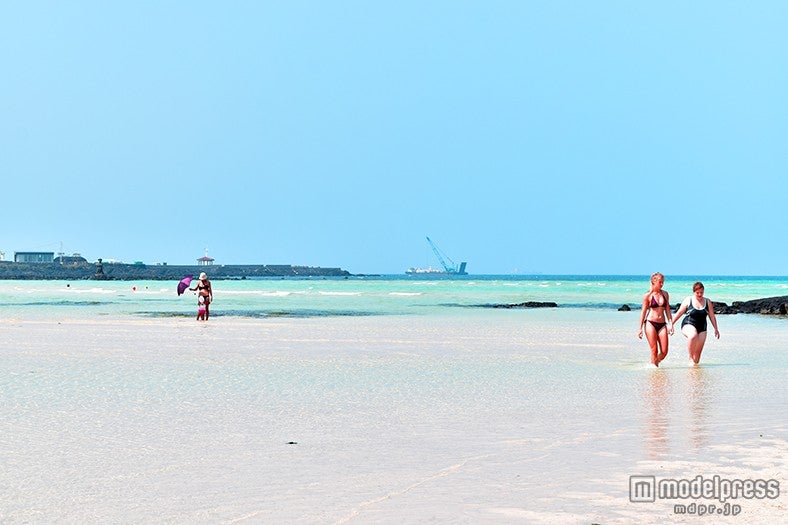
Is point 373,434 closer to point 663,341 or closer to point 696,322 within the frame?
point 663,341

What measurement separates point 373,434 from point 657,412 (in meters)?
3.66

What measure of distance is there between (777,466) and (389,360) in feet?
35.2

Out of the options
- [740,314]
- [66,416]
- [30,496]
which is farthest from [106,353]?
[740,314]

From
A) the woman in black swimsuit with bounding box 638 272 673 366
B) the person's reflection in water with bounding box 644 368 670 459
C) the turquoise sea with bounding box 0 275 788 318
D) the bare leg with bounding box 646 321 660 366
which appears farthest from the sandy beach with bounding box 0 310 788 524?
the turquoise sea with bounding box 0 275 788 318

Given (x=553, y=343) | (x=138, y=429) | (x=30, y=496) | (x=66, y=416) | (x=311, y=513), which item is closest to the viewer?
(x=311, y=513)

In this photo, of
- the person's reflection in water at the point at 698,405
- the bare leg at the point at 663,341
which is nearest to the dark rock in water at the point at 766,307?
the bare leg at the point at 663,341

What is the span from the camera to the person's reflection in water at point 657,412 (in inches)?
333

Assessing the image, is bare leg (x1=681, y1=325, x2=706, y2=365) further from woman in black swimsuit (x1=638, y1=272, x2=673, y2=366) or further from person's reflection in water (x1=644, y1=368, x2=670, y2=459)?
person's reflection in water (x1=644, y1=368, x2=670, y2=459)

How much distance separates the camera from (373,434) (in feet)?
30.3

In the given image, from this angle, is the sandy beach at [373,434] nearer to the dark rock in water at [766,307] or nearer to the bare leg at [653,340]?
the bare leg at [653,340]

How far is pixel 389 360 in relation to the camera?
17.7m

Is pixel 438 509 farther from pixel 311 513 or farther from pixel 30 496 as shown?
pixel 30 496

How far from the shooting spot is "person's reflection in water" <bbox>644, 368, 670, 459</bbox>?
845 centimetres

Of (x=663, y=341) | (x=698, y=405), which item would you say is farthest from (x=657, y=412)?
(x=663, y=341)
